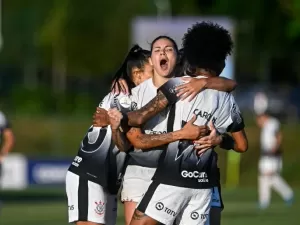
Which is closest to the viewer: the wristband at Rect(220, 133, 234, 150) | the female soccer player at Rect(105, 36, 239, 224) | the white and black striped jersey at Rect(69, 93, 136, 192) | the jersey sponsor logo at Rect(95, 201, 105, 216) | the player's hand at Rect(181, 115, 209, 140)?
the player's hand at Rect(181, 115, 209, 140)

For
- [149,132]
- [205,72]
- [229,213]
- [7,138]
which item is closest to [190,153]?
[149,132]

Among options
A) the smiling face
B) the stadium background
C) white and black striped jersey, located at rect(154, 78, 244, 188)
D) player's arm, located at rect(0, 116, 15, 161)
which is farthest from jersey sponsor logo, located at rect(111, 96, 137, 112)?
player's arm, located at rect(0, 116, 15, 161)

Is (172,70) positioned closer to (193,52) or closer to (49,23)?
(193,52)

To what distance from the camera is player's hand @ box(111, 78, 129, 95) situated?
995 cm

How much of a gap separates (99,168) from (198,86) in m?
1.64

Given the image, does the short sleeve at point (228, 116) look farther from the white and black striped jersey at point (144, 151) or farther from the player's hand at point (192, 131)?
the white and black striped jersey at point (144, 151)

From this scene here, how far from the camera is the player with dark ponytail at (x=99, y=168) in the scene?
1005cm

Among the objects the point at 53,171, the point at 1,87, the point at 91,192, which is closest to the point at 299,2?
the point at 53,171

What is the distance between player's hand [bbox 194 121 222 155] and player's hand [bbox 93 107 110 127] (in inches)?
47.2

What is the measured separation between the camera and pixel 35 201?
2727 cm

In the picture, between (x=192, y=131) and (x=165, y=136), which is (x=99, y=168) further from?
(x=192, y=131)

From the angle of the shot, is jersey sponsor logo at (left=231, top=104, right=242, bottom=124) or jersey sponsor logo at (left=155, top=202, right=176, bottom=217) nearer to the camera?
jersey sponsor logo at (left=155, top=202, right=176, bottom=217)

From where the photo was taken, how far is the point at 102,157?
10.1 meters

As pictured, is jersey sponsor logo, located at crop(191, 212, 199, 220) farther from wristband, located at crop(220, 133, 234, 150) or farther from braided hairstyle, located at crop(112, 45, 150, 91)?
braided hairstyle, located at crop(112, 45, 150, 91)
